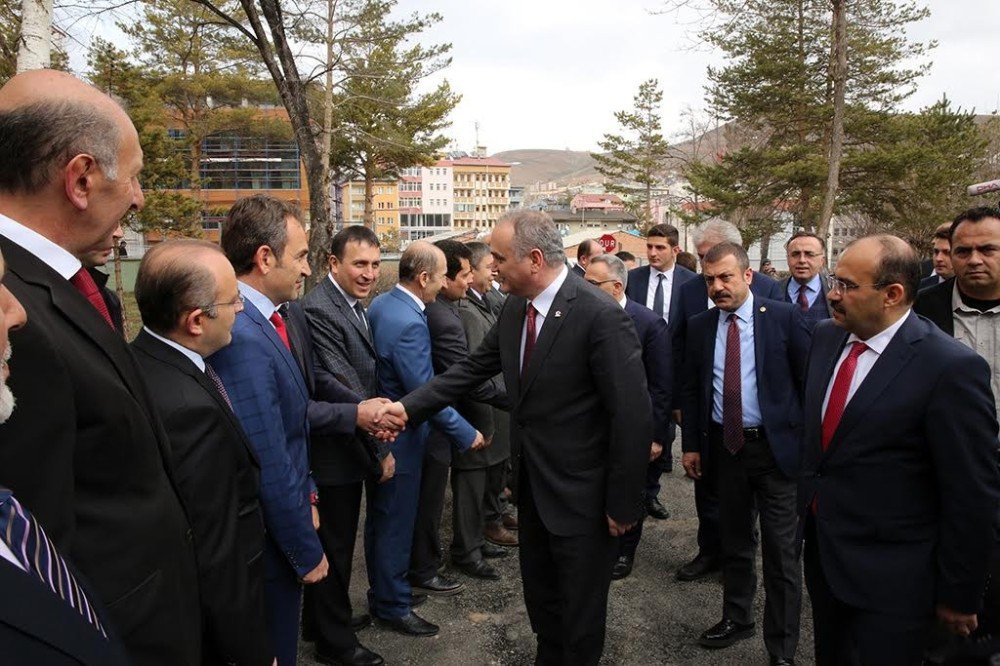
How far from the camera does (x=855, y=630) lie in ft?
7.92

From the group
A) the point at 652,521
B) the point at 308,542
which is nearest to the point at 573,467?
the point at 308,542

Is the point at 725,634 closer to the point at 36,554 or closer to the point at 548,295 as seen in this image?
the point at 548,295

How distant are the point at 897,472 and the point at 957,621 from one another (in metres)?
0.51

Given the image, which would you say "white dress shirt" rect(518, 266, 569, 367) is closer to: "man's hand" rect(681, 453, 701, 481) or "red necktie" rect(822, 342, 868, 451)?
"red necktie" rect(822, 342, 868, 451)

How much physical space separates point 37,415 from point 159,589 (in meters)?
0.58

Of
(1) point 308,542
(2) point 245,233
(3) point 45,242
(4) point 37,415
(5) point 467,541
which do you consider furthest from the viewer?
(5) point 467,541

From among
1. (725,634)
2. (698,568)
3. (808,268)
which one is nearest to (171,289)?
(725,634)

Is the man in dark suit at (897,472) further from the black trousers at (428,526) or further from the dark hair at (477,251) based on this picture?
the dark hair at (477,251)

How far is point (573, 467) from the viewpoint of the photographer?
9.37ft

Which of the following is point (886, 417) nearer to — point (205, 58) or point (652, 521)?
point (652, 521)

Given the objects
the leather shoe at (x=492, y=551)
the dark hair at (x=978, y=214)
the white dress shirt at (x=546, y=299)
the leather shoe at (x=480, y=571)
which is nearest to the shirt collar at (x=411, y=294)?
the white dress shirt at (x=546, y=299)

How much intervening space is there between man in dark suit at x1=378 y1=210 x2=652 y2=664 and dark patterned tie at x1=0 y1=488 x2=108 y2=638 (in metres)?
2.08

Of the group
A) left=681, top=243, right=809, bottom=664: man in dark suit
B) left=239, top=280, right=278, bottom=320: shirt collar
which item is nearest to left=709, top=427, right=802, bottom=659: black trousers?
left=681, top=243, right=809, bottom=664: man in dark suit

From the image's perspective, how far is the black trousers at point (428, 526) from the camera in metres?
4.09
